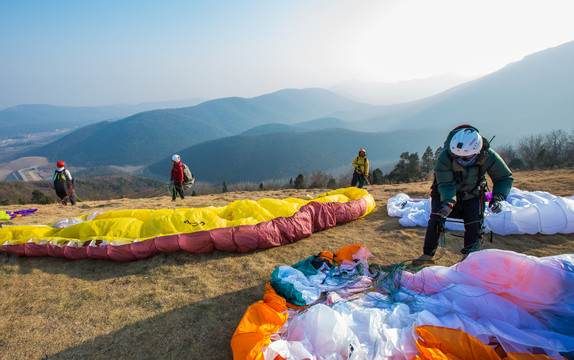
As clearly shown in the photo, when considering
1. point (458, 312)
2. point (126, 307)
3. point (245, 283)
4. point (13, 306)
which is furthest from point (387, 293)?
point (13, 306)

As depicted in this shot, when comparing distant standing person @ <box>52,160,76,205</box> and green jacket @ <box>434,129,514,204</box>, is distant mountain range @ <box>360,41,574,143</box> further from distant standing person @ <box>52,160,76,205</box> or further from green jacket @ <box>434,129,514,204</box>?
distant standing person @ <box>52,160,76,205</box>

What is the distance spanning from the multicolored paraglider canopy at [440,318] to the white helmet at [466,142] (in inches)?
44.9

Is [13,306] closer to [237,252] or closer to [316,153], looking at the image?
[237,252]

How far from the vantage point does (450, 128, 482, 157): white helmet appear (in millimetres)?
2861

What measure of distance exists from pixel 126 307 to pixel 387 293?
3101 millimetres

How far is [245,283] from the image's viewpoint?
11.5 feet

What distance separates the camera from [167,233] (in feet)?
13.8

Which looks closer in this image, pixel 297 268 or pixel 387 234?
pixel 297 268

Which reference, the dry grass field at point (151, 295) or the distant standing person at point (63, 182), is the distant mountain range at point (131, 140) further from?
the dry grass field at point (151, 295)

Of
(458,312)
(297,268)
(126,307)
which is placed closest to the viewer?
(458,312)

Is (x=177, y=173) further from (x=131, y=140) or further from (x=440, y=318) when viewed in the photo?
(x=131, y=140)

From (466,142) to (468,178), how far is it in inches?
21.4

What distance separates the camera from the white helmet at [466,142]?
2.86 m

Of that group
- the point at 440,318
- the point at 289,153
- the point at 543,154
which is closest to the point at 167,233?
the point at 440,318
